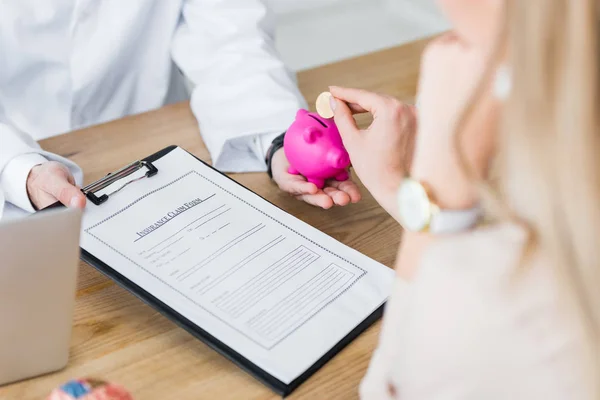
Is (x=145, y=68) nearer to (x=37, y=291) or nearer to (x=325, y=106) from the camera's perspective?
(x=325, y=106)

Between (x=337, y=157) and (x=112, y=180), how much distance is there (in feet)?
0.84

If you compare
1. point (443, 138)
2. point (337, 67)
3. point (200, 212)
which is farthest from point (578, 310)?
point (337, 67)

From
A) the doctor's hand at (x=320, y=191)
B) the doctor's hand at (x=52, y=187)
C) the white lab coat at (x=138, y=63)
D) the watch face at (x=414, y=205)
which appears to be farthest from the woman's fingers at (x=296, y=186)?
the watch face at (x=414, y=205)

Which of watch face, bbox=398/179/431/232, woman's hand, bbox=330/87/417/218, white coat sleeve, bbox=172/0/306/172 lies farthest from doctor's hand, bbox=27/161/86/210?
watch face, bbox=398/179/431/232

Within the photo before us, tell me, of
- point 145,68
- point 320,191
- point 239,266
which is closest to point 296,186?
point 320,191

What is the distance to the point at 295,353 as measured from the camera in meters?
0.59

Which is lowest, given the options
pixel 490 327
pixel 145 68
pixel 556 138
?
pixel 145 68

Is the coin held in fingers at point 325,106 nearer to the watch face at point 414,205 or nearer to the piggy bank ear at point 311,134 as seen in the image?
the piggy bank ear at point 311,134

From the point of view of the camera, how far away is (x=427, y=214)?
0.44 meters

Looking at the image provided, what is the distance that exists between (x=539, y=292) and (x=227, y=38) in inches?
31.6

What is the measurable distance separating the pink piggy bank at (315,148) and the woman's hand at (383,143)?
0.02 meters

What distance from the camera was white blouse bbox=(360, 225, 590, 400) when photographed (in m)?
0.41

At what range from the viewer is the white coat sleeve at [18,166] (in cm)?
83

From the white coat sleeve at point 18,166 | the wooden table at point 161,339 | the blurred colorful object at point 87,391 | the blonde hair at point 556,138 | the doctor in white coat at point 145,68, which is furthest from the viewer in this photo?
the doctor in white coat at point 145,68
